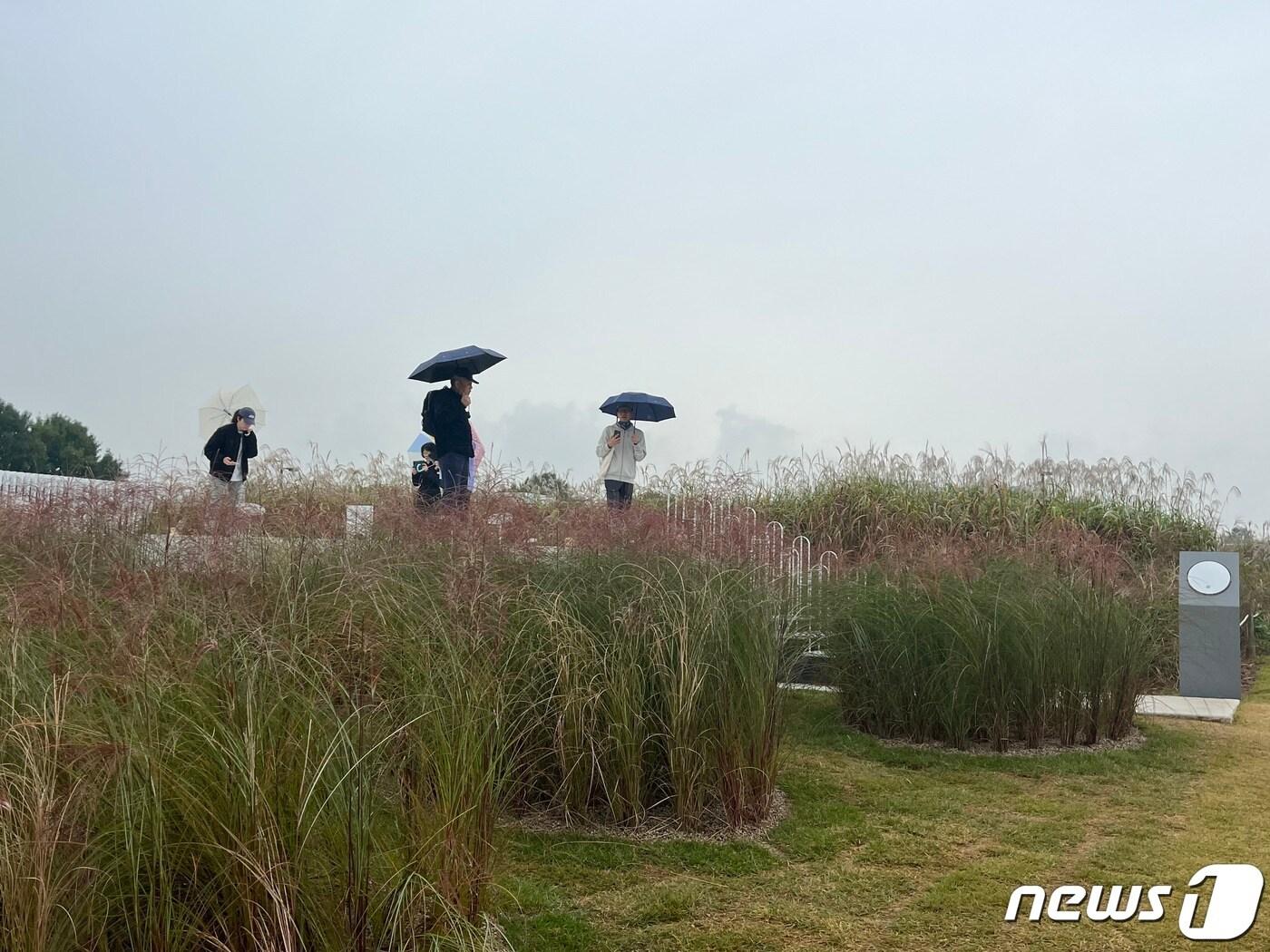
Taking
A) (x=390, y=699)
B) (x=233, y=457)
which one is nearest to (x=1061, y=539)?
(x=390, y=699)

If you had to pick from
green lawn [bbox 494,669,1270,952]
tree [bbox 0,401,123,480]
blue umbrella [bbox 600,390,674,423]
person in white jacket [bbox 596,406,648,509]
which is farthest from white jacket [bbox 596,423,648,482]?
tree [bbox 0,401,123,480]

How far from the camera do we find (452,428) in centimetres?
896

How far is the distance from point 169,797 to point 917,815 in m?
3.30

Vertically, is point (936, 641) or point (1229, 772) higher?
point (936, 641)

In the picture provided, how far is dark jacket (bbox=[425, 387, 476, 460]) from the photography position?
→ 891 centimetres

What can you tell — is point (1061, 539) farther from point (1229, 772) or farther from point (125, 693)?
point (125, 693)

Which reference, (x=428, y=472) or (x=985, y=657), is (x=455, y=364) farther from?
(x=985, y=657)

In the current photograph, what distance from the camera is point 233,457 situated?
32.4ft

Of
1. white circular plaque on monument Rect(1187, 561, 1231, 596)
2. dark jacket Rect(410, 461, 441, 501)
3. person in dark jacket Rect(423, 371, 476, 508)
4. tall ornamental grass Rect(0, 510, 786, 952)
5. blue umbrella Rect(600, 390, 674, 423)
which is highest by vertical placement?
blue umbrella Rect(600, 390, 674, 423)

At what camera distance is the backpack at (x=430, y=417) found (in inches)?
350

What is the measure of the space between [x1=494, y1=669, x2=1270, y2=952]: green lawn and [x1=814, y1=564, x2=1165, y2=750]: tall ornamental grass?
296 mm

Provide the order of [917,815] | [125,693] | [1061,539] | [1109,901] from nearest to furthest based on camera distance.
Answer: [125,693] → [1109,901] → [917,815] → [1061,539]

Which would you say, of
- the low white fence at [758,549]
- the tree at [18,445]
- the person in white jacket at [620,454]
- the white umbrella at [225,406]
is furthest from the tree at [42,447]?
the low white fence at [758,549]

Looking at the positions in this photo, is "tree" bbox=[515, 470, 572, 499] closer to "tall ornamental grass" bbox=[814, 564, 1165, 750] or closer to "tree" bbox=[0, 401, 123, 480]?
"tall ornamental grass" bbox=[814, 564, 1165, 750]
